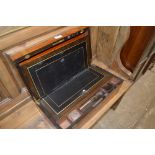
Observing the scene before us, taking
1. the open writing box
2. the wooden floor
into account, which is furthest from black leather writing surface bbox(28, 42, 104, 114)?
the wooden floor

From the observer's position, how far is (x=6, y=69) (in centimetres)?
70

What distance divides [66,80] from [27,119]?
34cm

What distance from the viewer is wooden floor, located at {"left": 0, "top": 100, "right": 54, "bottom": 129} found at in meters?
0.82

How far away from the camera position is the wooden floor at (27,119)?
2.70ft

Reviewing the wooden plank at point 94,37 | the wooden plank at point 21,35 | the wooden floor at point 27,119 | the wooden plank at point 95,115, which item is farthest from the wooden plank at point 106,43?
the wooden floor at point 27,119

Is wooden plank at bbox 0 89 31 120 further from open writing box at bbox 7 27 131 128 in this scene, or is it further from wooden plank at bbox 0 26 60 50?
wooden plank at bbox 0 26 60 50

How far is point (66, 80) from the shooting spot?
953 millimetres

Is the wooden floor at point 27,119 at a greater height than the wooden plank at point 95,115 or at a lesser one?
greater

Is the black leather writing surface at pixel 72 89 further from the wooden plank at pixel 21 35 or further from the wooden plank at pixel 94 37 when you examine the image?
the wooden plank at pixel 21 35

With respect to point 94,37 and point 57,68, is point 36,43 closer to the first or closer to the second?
point 57,68

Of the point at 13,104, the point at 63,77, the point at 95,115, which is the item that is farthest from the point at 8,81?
the point at 95,115

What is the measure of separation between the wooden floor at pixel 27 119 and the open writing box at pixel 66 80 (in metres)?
0.08

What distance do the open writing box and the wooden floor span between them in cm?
8

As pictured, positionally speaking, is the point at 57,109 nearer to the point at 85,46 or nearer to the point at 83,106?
the point at 83,106
